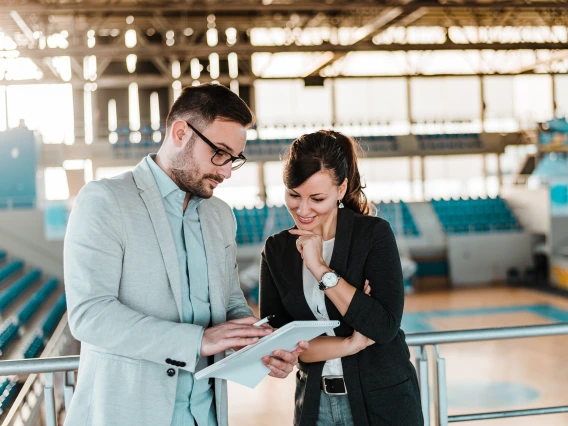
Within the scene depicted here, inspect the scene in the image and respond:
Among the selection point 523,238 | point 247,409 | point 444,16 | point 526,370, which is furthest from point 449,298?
point 444,16

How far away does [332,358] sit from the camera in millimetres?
1702

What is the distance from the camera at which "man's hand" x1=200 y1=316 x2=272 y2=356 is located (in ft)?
4.83

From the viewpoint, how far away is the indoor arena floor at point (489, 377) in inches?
216

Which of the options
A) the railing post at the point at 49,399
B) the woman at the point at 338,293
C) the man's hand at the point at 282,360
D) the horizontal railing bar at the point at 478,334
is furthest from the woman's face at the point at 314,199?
the railing post at the point at 49,399

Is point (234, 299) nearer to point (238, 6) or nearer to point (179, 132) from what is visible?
point (179, 132)

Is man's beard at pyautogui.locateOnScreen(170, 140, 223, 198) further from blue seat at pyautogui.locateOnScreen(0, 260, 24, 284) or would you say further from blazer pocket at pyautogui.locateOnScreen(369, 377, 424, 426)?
blue seat at pyautogui.locateOnScreen(0, 260, 24, 284)

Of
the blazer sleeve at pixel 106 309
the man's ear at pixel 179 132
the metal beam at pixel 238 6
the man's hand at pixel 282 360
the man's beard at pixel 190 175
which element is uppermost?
the metal beam at pixel 238 6

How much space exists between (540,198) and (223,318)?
1384 cm

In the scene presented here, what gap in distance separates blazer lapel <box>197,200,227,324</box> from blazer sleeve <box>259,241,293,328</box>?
0.52 ft

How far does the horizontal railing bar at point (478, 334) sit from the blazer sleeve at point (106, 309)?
1000 mm

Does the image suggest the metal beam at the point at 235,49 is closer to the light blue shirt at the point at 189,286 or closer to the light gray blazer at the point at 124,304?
the light blue shirt at the point at 189,286

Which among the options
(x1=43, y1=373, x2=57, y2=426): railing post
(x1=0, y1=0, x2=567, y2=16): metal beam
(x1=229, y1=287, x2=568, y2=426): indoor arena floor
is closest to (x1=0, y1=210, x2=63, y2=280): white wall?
(x1=0, y1=0, x2=567, y2=16): metal beam

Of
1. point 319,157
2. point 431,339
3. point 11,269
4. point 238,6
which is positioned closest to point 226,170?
point 319,157

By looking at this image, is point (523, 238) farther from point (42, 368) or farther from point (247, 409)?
point (42, 368)
